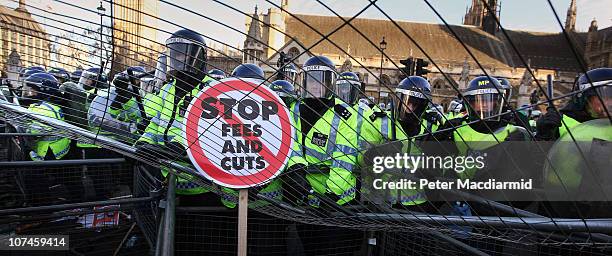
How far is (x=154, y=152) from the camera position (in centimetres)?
253

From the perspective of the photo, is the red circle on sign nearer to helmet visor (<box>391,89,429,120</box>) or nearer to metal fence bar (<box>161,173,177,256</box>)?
metal fence bar (<box>161,173,177,256</box>)

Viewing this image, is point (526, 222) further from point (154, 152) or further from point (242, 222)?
point (154, 152)

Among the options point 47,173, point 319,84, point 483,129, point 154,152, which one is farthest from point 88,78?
point 483,129

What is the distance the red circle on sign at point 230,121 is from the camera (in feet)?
6.92

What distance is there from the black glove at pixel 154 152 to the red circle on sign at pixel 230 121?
0.40 meters

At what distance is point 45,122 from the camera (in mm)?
2387

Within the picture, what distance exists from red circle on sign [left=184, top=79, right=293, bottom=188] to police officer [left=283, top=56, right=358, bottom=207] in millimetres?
166

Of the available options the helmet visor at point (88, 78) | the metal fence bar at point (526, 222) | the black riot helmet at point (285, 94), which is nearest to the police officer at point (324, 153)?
the black riot helmet at point (285, 94)

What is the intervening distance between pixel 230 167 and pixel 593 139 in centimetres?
173

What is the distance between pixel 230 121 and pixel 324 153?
1224mm

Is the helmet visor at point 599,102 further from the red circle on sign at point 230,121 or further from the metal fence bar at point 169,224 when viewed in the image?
the metal fence bar at point 169,224

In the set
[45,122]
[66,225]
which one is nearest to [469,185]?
[45,122]

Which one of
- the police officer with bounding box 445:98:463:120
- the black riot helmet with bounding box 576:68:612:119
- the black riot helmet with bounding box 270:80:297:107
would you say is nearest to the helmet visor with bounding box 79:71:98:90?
the black riot helmet with bounding box 270:80:297:107

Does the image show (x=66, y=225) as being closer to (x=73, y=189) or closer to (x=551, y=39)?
(x=73, y=189)
